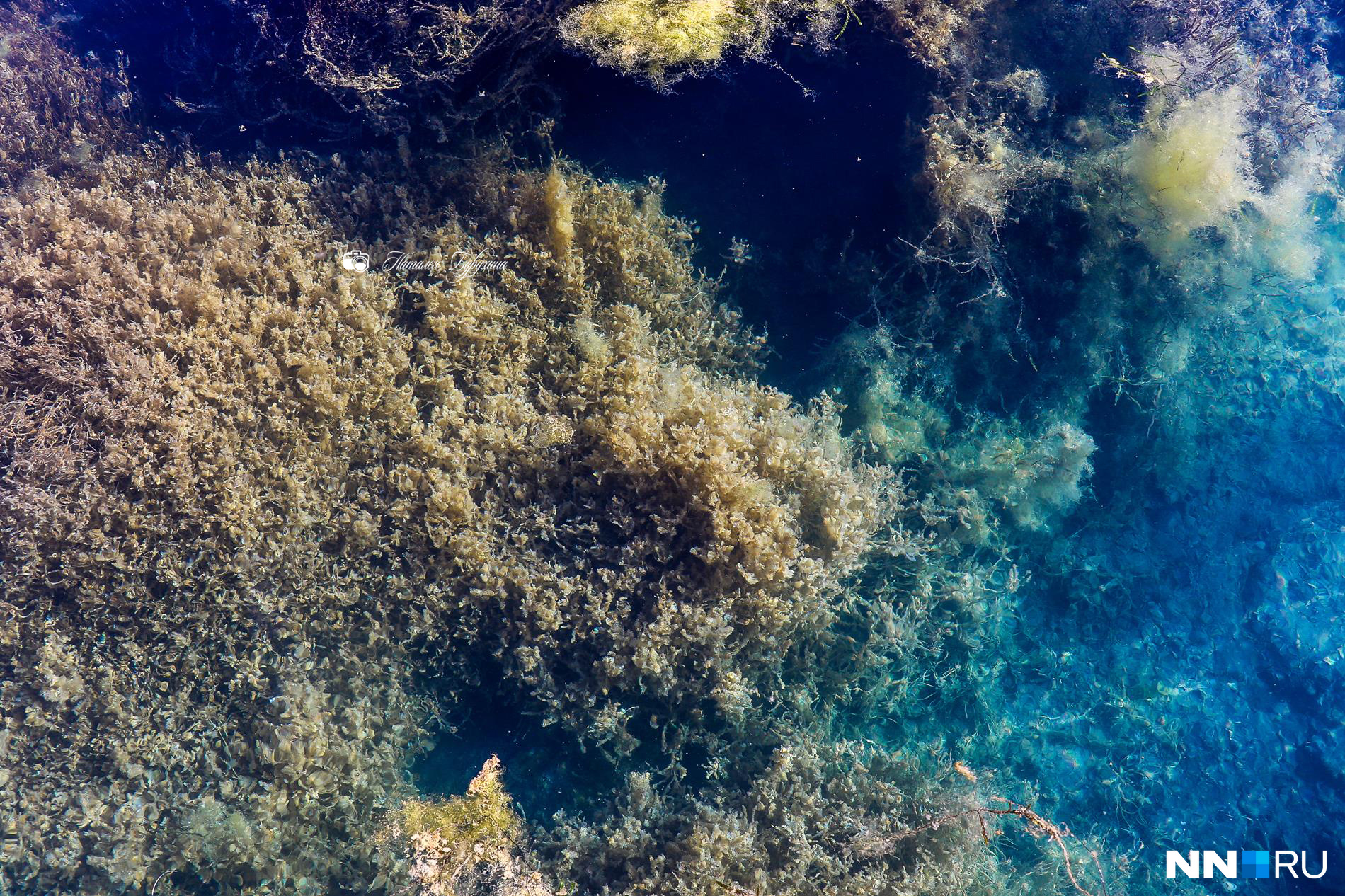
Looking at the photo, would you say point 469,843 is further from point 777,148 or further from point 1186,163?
point 1186,163

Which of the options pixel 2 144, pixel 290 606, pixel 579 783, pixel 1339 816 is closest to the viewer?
pixel 290 606

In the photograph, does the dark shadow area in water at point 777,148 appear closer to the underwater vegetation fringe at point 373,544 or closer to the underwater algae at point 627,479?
the underwater algae at point 627,479

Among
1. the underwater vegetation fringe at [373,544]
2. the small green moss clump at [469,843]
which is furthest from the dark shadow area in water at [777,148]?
the small green moss clump at [469,843]

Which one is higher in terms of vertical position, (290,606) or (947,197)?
(947,197)

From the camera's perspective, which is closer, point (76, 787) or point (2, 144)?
point (76, 787)

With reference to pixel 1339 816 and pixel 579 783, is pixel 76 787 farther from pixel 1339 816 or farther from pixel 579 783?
pixel 1339 816

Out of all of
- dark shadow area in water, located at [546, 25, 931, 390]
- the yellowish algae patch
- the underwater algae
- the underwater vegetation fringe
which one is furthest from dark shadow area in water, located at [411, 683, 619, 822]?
the yellowish algae patch

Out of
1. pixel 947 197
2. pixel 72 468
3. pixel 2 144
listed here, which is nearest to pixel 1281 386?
pixel 947 197

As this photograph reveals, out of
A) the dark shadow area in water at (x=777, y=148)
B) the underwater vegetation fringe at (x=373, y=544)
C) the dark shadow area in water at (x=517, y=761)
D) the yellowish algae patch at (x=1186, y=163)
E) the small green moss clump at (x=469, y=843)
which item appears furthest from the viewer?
the yellowish algae patch at (x=1186, y=163)

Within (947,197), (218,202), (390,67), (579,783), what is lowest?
(579,783)
